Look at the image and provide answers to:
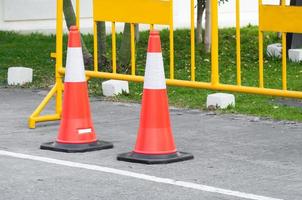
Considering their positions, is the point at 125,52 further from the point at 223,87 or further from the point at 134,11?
the point at 223,87

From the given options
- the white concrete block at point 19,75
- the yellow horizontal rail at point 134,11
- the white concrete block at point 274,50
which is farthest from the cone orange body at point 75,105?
the white concrete block at point 274,50

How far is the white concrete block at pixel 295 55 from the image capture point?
51.8 feet

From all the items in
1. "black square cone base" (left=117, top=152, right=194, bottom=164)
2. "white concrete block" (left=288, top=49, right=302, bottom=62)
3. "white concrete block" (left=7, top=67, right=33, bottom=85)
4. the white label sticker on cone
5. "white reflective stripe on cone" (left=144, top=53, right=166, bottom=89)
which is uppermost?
"white reflective stripe on cone" (left=144, top=53, right=166, bottom=89)

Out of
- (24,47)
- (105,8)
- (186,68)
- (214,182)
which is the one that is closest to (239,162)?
(214,182)

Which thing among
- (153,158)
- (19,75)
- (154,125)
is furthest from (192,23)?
(19,75)

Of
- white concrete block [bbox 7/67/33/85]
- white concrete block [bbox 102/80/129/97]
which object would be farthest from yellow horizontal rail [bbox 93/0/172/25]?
white concrete block [bbox 7/67/33/85]

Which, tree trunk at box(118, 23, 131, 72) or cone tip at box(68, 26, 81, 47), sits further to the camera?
tree trunk at box(118, 23, 131, 72)

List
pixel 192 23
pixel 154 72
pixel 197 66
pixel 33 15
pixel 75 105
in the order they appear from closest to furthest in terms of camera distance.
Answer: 1. pixel 154 72
2. pixel 75 105
3. pixel 192 23
4. pixel 197 66
5. pixel 33 15

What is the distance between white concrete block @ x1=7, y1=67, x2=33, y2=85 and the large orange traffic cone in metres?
4.53

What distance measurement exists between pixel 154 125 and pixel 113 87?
418 centimetres

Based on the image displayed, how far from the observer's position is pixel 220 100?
35.6 feet

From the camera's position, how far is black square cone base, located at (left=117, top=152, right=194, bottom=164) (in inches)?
307

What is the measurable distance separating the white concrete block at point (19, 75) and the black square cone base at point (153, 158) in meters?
5.34

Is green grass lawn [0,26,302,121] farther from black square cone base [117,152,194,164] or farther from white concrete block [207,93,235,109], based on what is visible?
black square cone base [117,152,194,164]
